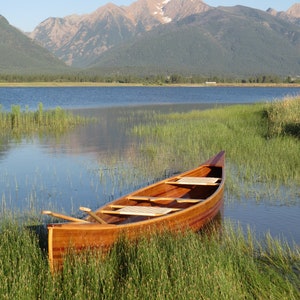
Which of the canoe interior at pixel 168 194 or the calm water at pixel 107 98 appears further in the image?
the calm water at pixel 107 98

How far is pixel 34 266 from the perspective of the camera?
276 inches

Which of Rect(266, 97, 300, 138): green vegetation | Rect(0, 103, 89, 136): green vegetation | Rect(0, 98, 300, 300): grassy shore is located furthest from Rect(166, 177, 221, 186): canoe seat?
Rect(0, 103, 89, 136): green vegetation

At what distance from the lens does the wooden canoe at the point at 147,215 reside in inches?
277

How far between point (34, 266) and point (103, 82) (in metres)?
127

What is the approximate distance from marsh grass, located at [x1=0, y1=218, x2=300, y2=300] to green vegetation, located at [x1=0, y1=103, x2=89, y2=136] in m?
19.9

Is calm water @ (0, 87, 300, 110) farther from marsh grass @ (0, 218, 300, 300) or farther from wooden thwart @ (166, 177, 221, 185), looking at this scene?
marsh grass @ (0, 218, 300, 300)

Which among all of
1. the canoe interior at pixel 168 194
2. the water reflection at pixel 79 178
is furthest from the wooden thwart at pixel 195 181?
the water reflection at pixel 79 178

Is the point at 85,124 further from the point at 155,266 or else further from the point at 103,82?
the point at 103,82

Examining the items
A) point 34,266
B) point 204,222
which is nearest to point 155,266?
point 34,266

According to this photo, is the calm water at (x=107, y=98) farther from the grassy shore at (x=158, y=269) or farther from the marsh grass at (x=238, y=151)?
the grassy shore at (x=158, y=269)

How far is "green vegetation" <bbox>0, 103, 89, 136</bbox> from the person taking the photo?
27.6 meters

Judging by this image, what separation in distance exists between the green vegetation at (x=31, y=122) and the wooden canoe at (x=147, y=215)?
1586 centimetres

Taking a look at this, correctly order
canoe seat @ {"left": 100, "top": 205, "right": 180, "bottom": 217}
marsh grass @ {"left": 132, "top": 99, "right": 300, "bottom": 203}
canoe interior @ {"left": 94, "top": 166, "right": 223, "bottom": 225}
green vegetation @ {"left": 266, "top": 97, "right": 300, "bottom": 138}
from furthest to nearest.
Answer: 1. green vegetation @ {"left": 266, "top": 97, "right": 300, "bottom": 138}
2. marsh grass @ {"left": 132, "top": 99, "right": 300, "bottom": 203}
3. canoe interior @ {"left": 94, "top": 166, "right": 223, "bottom": 225}
4. canoe seat @ {"left": 100, "top": 205, "right": 180, "bottom": 217}

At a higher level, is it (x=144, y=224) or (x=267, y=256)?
→ (x=144, y=224)
